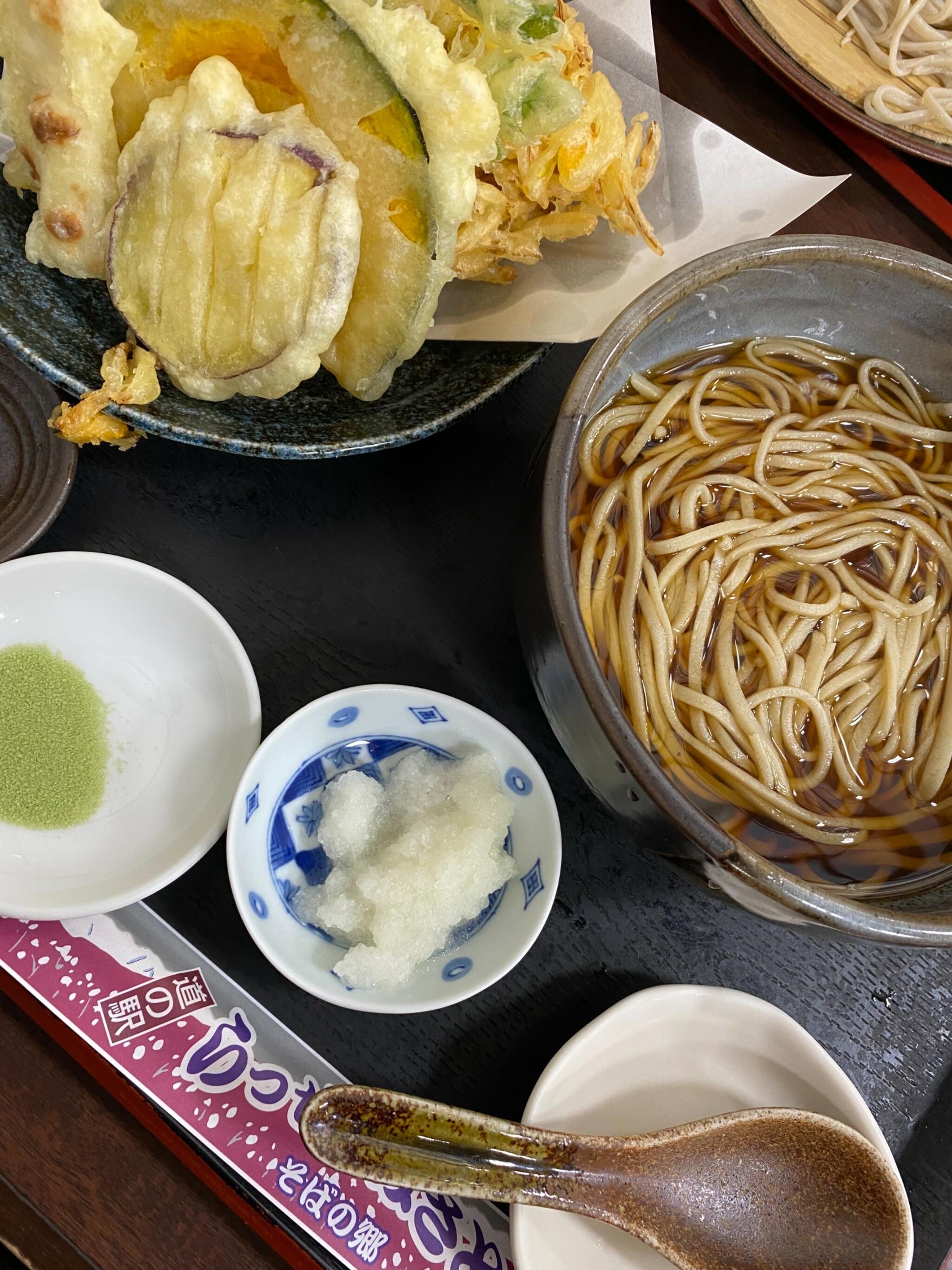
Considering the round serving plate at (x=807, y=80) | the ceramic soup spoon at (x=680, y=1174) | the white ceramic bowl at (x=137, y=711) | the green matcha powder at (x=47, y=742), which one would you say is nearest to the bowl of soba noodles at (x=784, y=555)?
the ceramic soup spoon at (x=680, y=1174)

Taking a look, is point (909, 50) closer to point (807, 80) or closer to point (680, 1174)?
point (807, 80)

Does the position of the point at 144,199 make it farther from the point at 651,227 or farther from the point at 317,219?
the point at 651,227

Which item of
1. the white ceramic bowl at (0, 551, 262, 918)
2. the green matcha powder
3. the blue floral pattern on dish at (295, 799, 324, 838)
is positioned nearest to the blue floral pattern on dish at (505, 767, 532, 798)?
the blue floral pattern on dish at (295, 799, 324, 838)

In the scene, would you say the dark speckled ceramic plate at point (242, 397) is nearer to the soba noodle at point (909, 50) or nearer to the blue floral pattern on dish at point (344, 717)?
the blue floral pattern on dish at point (344, 717)

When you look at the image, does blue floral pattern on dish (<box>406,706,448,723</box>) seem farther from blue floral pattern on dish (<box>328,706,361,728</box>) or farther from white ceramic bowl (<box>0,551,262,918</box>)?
white ceramic bowl (<box>0,551,262,918</box>)

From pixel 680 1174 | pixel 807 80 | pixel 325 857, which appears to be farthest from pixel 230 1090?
pixel 807 80

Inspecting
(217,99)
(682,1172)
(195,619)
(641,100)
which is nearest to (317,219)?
(217,99)
